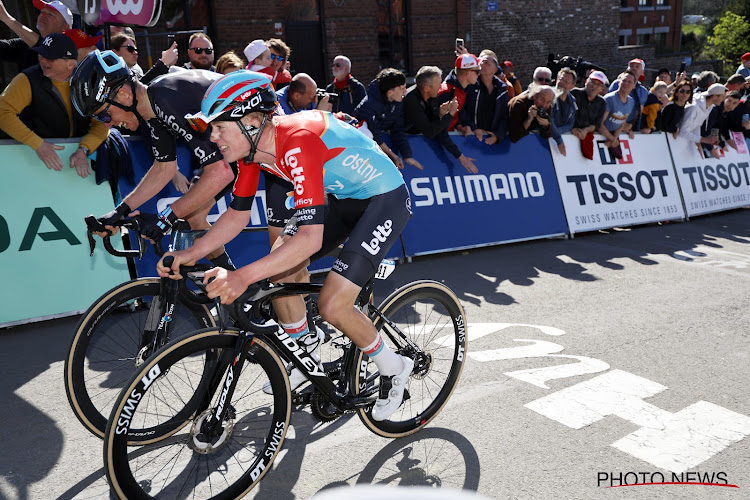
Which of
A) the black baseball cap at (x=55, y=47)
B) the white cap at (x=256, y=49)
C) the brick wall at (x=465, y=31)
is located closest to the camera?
the black baseball cap at (x=55, y=47)

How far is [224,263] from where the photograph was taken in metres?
4.22

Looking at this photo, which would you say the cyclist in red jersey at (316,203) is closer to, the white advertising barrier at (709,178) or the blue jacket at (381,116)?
the blue jacket at (381,116)

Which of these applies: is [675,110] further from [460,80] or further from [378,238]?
[378,238]

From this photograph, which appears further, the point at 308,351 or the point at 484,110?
the point at 484,110

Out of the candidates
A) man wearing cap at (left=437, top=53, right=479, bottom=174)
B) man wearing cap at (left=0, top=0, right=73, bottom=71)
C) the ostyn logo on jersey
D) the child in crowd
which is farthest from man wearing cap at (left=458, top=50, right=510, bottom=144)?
the ostyn logo on jersey

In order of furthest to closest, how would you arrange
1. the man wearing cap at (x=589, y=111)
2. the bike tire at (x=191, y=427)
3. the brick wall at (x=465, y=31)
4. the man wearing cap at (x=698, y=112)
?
the brick wall at (x=465, y=31)
the man wearing cap at (x=698, y=112)
the man wearing cap at (x=589, y=111)
the bike tire at (x=191, y=427)

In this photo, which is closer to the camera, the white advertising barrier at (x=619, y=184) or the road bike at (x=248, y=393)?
the road bike at (x=248, y=393)

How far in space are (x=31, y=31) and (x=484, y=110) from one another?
5.42 meters

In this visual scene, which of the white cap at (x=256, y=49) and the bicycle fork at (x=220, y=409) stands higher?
the white cap at (x=256, y=49)

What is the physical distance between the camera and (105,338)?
404 cm

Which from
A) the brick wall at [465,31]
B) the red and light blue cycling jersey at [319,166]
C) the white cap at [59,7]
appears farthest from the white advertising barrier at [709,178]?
the brick wall at [465,31]

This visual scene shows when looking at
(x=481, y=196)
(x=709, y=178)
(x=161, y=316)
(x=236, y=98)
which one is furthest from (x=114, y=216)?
(x=709, y=178)

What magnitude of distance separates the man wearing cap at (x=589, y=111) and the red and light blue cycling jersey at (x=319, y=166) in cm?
670

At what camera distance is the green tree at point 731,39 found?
3153 centimetres
